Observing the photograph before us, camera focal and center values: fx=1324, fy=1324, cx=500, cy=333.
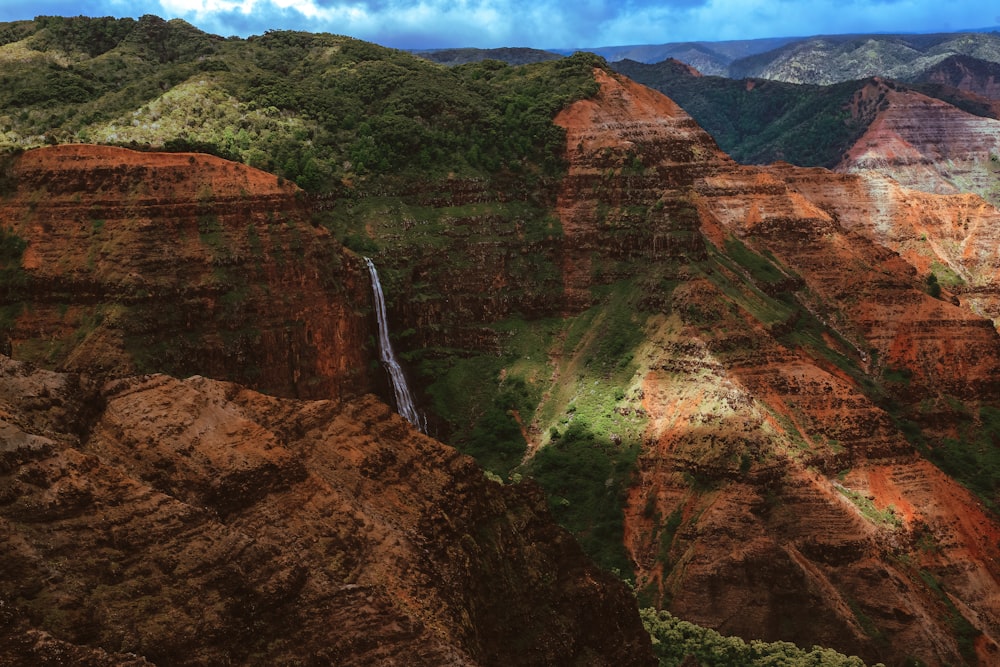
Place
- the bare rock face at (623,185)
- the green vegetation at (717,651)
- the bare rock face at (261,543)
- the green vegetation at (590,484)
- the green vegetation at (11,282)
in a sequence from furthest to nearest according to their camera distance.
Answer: the bare rock face at (623,185) < the green vegetation at (590,484) < the green vegetation at (11,282) < the green vegetation at (717,651) < the bare rock face at (261,543)

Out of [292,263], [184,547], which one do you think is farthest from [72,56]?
[184,547]

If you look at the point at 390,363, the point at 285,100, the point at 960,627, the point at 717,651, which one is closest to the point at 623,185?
the point at 390,363

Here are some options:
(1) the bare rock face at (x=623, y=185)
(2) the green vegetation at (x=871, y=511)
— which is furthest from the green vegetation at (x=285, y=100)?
(2) the green vegetation at (x=871, y=511)

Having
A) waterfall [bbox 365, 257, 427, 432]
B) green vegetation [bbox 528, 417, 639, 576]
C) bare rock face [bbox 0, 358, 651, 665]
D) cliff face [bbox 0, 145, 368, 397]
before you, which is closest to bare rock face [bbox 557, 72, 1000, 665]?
green vegetation [bbox 528, 417, 639, 576]

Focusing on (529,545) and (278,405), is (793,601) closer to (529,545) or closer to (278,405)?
(529,545)

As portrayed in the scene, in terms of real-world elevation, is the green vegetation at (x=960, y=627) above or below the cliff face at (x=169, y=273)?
below

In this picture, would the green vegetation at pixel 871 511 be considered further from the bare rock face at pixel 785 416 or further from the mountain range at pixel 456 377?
the mountain range at pixel 456 377

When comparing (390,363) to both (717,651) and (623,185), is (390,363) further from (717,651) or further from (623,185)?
(717,651)
